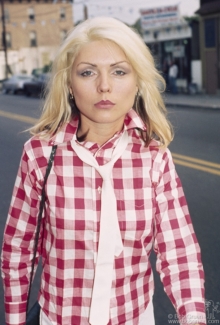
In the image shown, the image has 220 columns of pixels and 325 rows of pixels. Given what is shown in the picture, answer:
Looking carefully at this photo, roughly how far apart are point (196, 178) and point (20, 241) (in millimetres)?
6571

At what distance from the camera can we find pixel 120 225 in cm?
181

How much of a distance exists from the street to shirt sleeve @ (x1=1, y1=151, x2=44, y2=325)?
1079 millimetres

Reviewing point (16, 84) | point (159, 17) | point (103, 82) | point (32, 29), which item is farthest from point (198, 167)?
point (32, 29)

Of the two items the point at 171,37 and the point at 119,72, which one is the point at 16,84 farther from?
the point at 119,72

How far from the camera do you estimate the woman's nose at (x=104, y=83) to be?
183 cm

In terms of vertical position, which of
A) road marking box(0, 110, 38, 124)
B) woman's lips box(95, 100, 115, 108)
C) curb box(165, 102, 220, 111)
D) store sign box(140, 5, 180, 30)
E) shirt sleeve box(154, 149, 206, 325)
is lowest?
curb box(165, 102, 220, 111)

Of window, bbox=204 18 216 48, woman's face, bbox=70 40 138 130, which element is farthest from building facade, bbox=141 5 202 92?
woman's face, bbox=70 40 138 130

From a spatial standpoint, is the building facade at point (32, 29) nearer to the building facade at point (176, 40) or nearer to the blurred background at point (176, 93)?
the blurred background at point (176, 93)

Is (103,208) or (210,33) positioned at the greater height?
(210,33)

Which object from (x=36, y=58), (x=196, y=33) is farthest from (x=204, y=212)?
(x=36, y=58)

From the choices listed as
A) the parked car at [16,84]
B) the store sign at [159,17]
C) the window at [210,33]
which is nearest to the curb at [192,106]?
the window at [210,33]

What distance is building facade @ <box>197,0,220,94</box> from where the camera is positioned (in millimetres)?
26719

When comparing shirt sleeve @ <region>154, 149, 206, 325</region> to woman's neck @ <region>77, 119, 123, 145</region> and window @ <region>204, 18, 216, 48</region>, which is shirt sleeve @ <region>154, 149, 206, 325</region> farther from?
window @ <region>204, 18, 216, 48</region>

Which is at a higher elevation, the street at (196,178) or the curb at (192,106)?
the street at (196,178)
